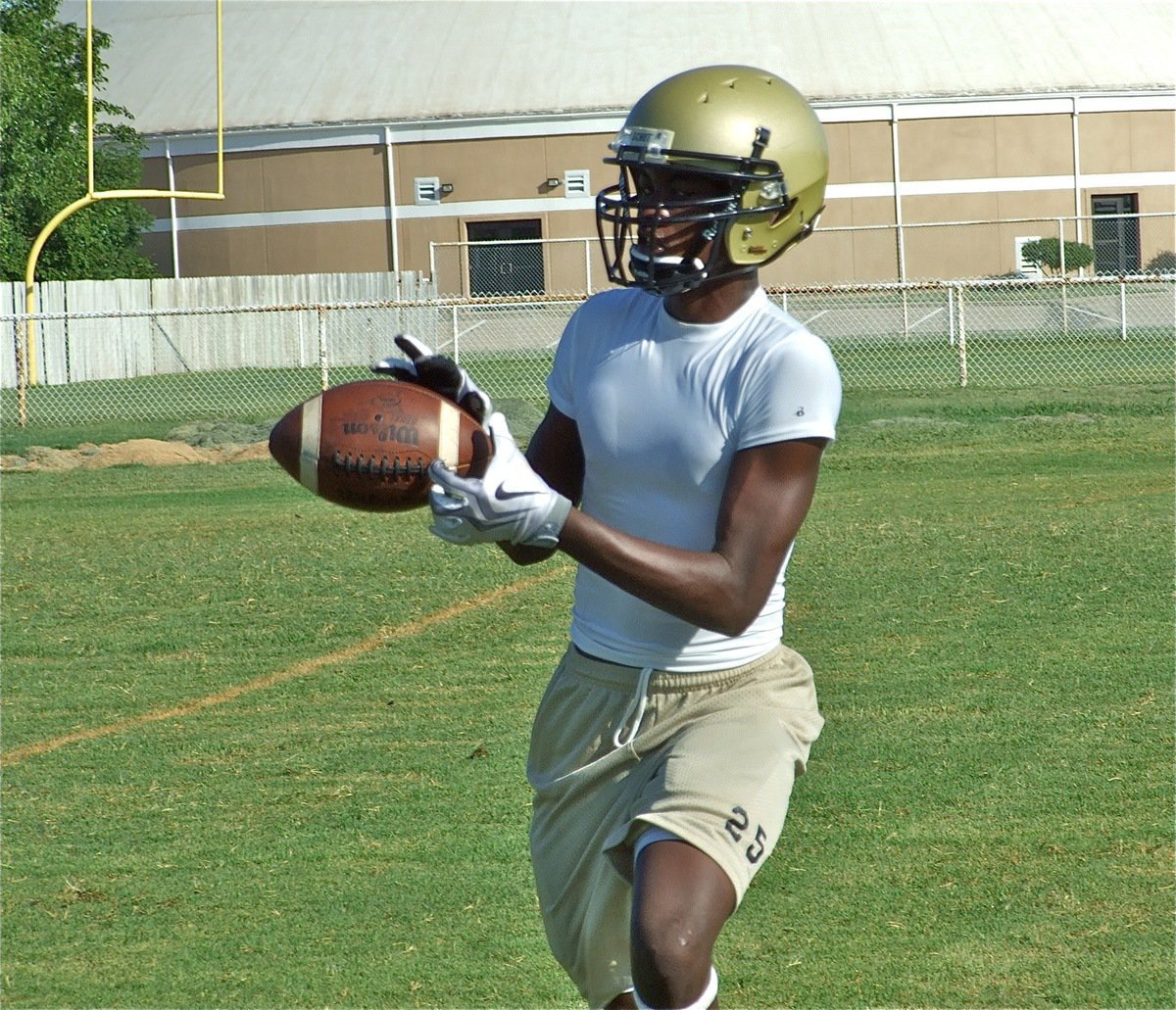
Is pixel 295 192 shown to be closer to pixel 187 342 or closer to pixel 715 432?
pixel 187 342

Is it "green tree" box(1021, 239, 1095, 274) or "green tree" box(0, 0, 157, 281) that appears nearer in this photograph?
"green tree" box(0, 0, 157, 281)

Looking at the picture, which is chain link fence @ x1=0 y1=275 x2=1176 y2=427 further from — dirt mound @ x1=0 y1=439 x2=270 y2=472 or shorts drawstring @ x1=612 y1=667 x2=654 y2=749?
shorts drawstring @ x1=612 y1=667 x2=654 y2=749

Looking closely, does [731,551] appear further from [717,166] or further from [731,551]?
[717,166]

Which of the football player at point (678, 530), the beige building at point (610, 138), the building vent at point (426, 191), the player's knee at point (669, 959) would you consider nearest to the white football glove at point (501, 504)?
the football player at point (678, 530)

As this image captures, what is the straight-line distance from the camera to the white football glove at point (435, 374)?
10.8ft

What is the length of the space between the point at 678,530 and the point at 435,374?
631 mm

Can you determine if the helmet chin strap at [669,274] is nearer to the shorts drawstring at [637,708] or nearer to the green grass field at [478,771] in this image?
the shorts drawstring at [637,708]

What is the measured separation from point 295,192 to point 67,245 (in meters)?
10.7

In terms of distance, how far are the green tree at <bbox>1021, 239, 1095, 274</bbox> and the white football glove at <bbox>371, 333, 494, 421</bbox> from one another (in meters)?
35.6

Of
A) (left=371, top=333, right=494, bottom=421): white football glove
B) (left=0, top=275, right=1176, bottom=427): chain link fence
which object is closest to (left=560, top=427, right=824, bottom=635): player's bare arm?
(left=371, top=333, right=494, bottom=421): white football glove

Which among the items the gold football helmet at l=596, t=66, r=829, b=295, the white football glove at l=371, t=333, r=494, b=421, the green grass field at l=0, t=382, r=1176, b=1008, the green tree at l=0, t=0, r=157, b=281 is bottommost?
the green grass field at l=0, t=382, r=1176, b=1008

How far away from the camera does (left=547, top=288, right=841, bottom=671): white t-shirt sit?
3057mm

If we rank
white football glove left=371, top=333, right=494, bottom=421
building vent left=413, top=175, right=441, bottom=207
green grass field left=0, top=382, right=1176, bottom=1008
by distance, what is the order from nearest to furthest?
white football glove left=371, top=333, right=494, bottom=421 → green grass field left=0, top=382, right=1176, bottom=1008 → building vent left=413, top=175, right=441, bottom=207

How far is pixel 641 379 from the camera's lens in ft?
10.5
